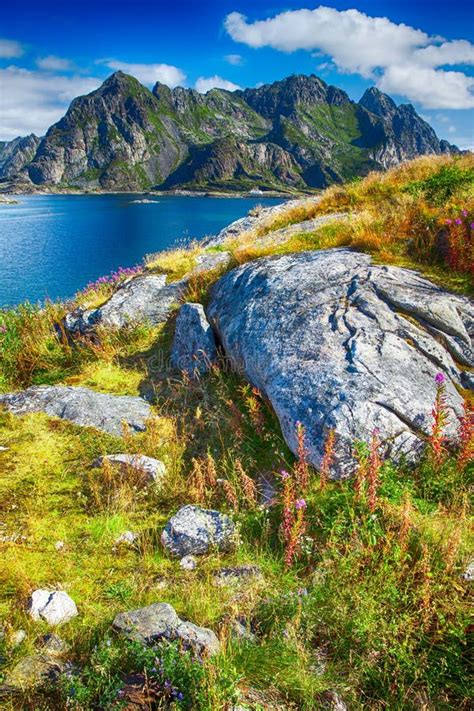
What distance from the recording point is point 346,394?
6020 millimetres

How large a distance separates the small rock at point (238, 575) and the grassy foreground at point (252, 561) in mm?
92

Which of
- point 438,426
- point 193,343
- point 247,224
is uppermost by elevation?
point 247,224

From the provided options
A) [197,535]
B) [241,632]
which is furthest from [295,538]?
[197,535]

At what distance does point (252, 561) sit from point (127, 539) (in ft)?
5.52

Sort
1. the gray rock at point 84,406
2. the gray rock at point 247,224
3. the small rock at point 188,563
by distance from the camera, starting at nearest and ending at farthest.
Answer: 1. the small rock at point 188,563
2. the gray rock at point 84,406
3. the gray rock at point 247,224

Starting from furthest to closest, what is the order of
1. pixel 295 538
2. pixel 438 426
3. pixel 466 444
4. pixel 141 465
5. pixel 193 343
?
1. pixel 193 343
2. pixel 141 465
3. pixel 466 444
4. pixel 438 426
5. pixel 295 538

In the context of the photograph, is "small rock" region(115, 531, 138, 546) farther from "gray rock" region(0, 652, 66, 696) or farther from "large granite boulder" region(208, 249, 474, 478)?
"large granite boulder" region(208, 249, 474, 478)

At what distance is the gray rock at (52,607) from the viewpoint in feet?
12.9

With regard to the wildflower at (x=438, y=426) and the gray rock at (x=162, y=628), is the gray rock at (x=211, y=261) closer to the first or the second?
the wildflower at (x=438, y=426)

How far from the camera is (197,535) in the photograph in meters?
5.02

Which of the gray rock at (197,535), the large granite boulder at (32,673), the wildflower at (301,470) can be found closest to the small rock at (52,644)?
the large granite boulder at (32,673)

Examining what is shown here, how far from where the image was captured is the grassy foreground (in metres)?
3.24

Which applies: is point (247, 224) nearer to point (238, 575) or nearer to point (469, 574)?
point (238, 575)

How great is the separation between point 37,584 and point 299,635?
2854 mm
